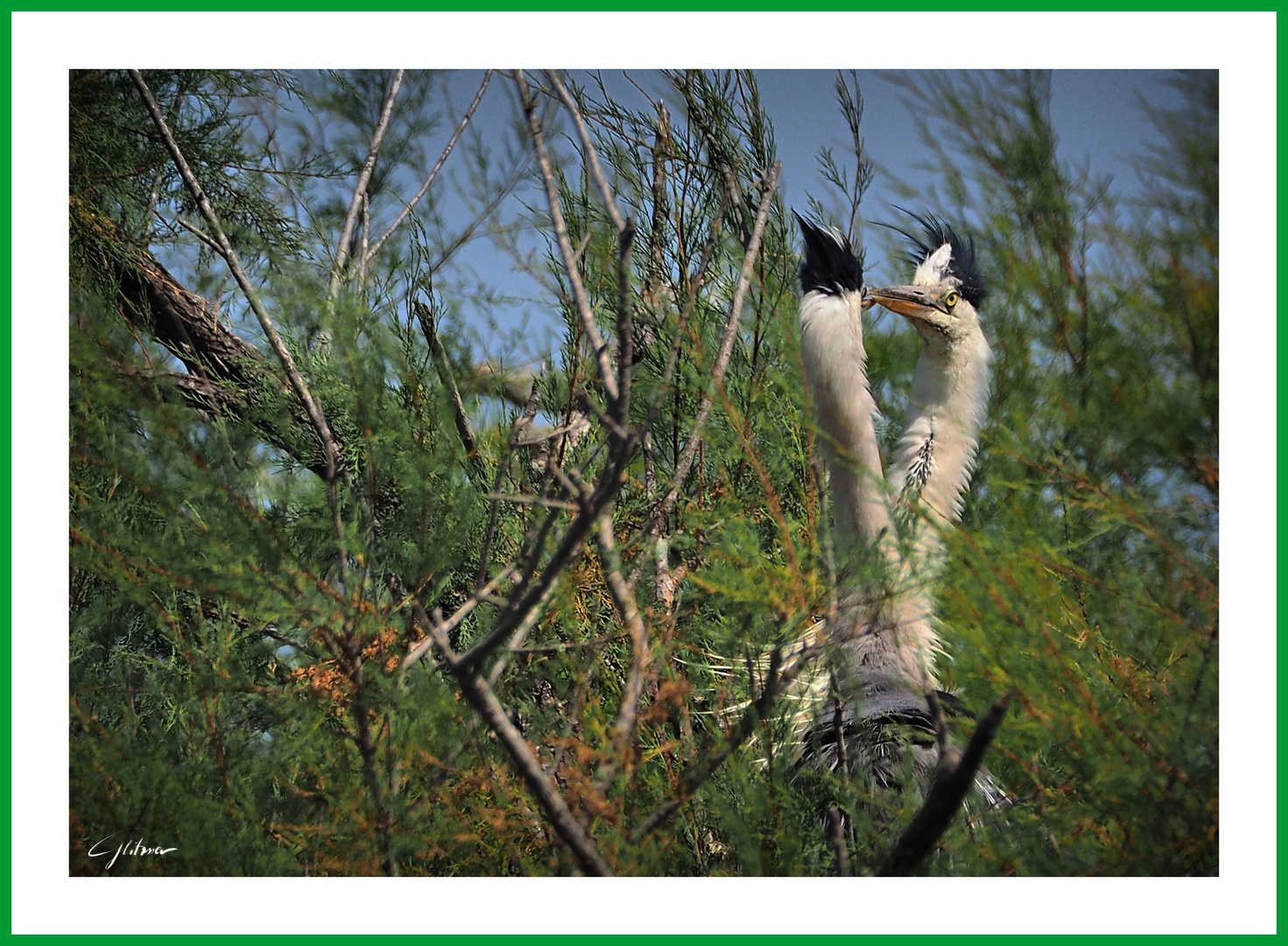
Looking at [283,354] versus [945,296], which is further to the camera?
[945,296]

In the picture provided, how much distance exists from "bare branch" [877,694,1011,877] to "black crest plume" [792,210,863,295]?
26.3 inches

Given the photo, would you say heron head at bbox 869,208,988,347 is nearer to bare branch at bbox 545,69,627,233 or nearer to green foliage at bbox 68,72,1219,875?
green foliage at bbox 68,72,1219,875

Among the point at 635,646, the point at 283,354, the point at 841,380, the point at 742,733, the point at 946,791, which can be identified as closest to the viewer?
the point at 946,791

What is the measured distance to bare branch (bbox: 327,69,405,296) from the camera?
3.77 ft

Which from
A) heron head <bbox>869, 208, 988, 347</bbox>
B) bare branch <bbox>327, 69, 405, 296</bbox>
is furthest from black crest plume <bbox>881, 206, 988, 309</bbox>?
bare branch <bbox>327, 69, 405, 296</bbox>

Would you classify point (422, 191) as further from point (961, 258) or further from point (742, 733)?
point (742, 733)

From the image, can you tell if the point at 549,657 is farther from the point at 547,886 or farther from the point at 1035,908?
the point at 1035,908

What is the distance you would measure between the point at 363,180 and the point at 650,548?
28.0 inches

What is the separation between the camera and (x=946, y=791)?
0.51 m

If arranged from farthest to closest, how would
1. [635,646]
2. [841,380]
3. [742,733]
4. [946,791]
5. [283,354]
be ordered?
1. [841,380]
2. [283,354]
3. [635,646]
4. [742,733]
5. [946,791]
